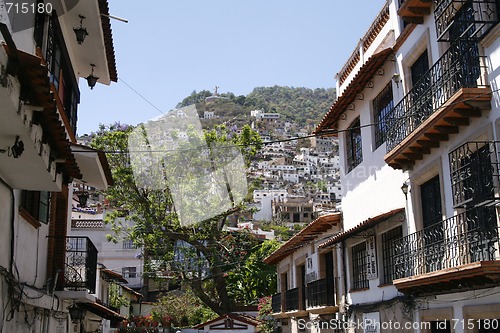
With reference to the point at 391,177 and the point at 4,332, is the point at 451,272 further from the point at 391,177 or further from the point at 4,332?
the point at 4,332

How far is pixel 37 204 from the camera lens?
1134 cm

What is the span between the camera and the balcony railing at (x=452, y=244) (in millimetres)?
9243

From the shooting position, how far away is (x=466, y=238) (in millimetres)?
9703

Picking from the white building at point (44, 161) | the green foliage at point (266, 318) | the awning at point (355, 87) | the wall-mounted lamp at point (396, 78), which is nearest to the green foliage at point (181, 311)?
the green foliage at point (266, 318)

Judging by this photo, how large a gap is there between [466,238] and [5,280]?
671cm

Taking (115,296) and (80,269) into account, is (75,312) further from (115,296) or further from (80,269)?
(115,296)

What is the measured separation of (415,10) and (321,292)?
9.84 m

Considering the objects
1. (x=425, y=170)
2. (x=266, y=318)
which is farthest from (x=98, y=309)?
(x=266, y=318)

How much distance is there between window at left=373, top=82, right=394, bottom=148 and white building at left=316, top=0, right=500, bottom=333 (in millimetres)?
48

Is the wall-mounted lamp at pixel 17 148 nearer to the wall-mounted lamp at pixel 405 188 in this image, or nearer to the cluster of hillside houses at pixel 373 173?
the cluster of hillside houses at pixel 373 173

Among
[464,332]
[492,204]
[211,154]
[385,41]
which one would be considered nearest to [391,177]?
[385,41]

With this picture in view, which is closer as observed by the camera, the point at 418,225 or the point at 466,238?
the point at 466,238

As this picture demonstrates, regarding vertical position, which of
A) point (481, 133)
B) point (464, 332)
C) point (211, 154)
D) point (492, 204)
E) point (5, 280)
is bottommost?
point (464, 332)

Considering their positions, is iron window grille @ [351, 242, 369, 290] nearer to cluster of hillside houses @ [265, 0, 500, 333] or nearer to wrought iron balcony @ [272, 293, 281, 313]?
cluster of hillside houses @ [265, 0, 500, 333]
